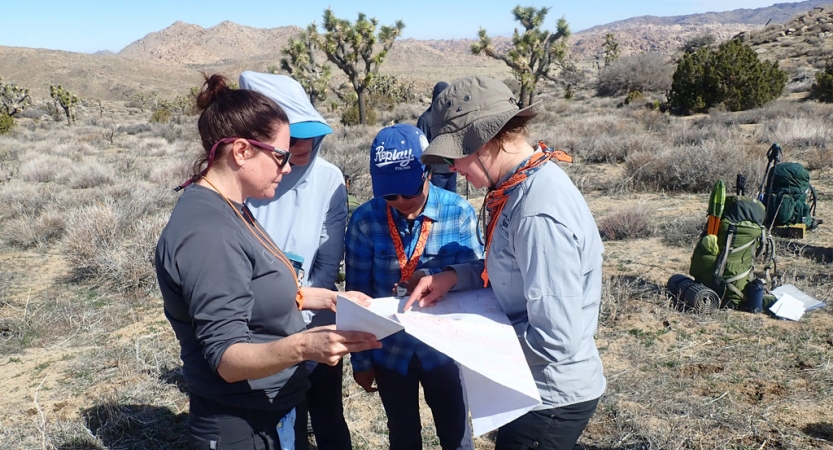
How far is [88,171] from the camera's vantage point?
1203cm

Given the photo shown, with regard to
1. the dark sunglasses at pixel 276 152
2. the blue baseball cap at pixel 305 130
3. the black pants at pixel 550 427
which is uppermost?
the blue baseball cap at pixel 305 130

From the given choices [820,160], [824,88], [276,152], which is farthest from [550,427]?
[824,88]

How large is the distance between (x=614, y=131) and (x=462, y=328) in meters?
14.3

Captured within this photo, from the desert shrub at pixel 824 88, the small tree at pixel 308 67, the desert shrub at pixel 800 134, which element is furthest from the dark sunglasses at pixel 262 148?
the small tree at pixel 308 67

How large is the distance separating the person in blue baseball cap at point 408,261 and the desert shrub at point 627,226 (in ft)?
16.9

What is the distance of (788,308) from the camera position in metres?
4.74

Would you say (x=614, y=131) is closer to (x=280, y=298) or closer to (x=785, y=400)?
(x=785, y=400)

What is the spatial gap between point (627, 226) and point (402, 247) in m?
5.45

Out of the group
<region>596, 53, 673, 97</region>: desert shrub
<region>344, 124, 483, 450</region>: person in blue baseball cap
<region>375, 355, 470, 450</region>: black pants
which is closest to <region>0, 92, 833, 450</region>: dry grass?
<region>375, 355, 470, 450</region>: black pants

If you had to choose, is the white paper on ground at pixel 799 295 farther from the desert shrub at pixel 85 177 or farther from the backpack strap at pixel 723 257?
the desert shrub at pixel 85 177

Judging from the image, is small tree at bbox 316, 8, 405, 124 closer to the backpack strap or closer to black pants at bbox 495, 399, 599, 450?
the backpack strap

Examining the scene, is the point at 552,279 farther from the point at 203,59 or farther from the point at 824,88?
the point at 203,59

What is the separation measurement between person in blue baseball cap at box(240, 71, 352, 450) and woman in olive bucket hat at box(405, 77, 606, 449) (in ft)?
2.57

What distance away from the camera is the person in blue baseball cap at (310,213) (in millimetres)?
2379
